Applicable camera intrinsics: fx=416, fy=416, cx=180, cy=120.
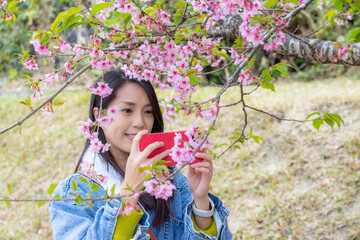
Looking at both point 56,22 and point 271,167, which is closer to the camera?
point 56,22

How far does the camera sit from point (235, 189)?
11.2ft

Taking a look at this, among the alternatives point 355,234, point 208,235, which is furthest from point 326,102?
point 208,235

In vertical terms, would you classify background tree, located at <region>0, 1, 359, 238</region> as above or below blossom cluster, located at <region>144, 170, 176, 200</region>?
above

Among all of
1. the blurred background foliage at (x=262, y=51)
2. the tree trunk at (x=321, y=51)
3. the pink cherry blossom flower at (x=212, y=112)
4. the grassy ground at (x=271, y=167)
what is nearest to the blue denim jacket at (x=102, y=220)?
the pink cherry blossom flower at (x=212, y=112)

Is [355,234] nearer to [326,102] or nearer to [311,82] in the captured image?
[326,102]

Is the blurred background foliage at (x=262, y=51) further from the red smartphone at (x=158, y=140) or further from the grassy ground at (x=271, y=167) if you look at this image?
the red smartphone at (x=158, y=140)

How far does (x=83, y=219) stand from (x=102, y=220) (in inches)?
4.2

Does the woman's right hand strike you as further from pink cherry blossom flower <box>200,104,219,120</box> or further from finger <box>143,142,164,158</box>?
pink cherry blossom flower <box>200,104,219,120</box>

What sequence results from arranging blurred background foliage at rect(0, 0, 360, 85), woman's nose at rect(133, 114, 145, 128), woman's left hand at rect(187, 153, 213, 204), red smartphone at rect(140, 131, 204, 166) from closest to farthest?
red smartphone at rect(140, 131, 204, 166)
woman's left hand at rect(187, 153, 213, 204)
woman's nose at rect(133, 114, 145, 128)
blurred background foliage at rect(0, 0, 360, 85)

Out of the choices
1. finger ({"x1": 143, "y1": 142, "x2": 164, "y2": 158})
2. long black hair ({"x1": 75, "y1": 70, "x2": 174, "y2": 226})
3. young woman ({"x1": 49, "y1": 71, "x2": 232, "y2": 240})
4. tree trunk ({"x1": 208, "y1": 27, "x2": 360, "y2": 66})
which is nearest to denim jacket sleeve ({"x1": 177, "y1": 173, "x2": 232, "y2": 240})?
young woman ({"x1": 49, "y1": 71, "x2": 232, "y2": 240})

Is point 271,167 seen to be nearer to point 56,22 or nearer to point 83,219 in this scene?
point 83,219

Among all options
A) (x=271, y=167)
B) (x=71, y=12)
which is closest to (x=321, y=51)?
(x=71, y=12)

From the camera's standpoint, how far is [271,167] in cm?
348

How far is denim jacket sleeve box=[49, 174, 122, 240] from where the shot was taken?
4.48 ft
